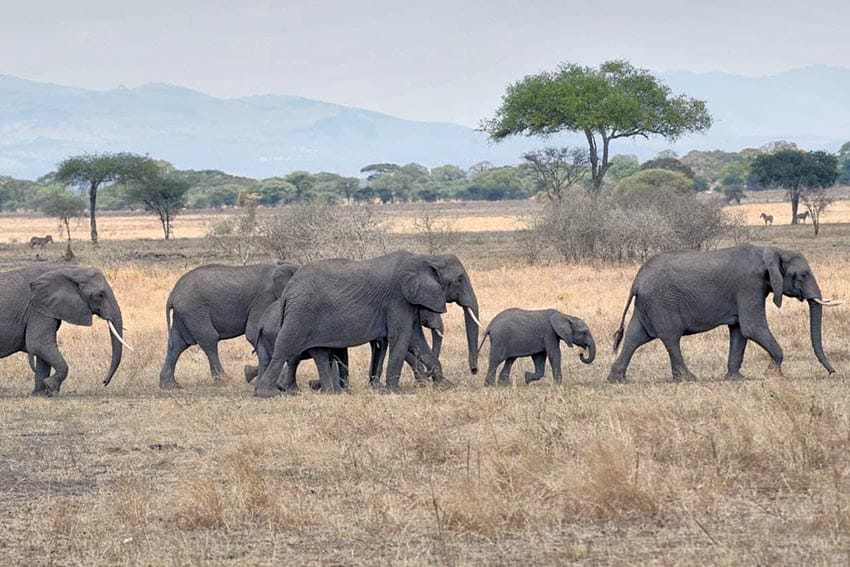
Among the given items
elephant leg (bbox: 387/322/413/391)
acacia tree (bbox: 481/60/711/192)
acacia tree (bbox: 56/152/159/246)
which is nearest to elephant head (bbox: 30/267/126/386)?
elephant leg (bbox: 387/322/413/391)

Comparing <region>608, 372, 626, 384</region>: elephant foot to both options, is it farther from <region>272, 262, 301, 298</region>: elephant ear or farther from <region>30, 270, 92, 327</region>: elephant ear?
<region>30, 270, 92, 327</region>: elephant ear

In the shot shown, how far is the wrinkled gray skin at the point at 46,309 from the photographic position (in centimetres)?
1577

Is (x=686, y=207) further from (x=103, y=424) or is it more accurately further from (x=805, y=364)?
(x=103, y=424)

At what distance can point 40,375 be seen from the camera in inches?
635

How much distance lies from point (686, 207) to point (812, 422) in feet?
94.4

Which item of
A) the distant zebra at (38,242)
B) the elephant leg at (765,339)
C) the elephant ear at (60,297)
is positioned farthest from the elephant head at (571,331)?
the distant zebra at (38,242)

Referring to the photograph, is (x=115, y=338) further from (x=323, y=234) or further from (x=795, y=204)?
(x=795, y=204)

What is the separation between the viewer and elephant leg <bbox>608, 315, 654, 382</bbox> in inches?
629

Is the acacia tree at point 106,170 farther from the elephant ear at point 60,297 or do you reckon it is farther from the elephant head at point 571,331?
the elephant head at point 571,331

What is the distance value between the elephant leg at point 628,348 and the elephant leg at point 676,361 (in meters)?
0.36

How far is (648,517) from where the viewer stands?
27.8 ft

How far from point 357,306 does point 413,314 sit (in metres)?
0.68

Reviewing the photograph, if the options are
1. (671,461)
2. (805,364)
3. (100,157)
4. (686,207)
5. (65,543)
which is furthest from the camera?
(100,157)

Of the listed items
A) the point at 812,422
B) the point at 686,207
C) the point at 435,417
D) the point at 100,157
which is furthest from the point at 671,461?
the point at 100,157
